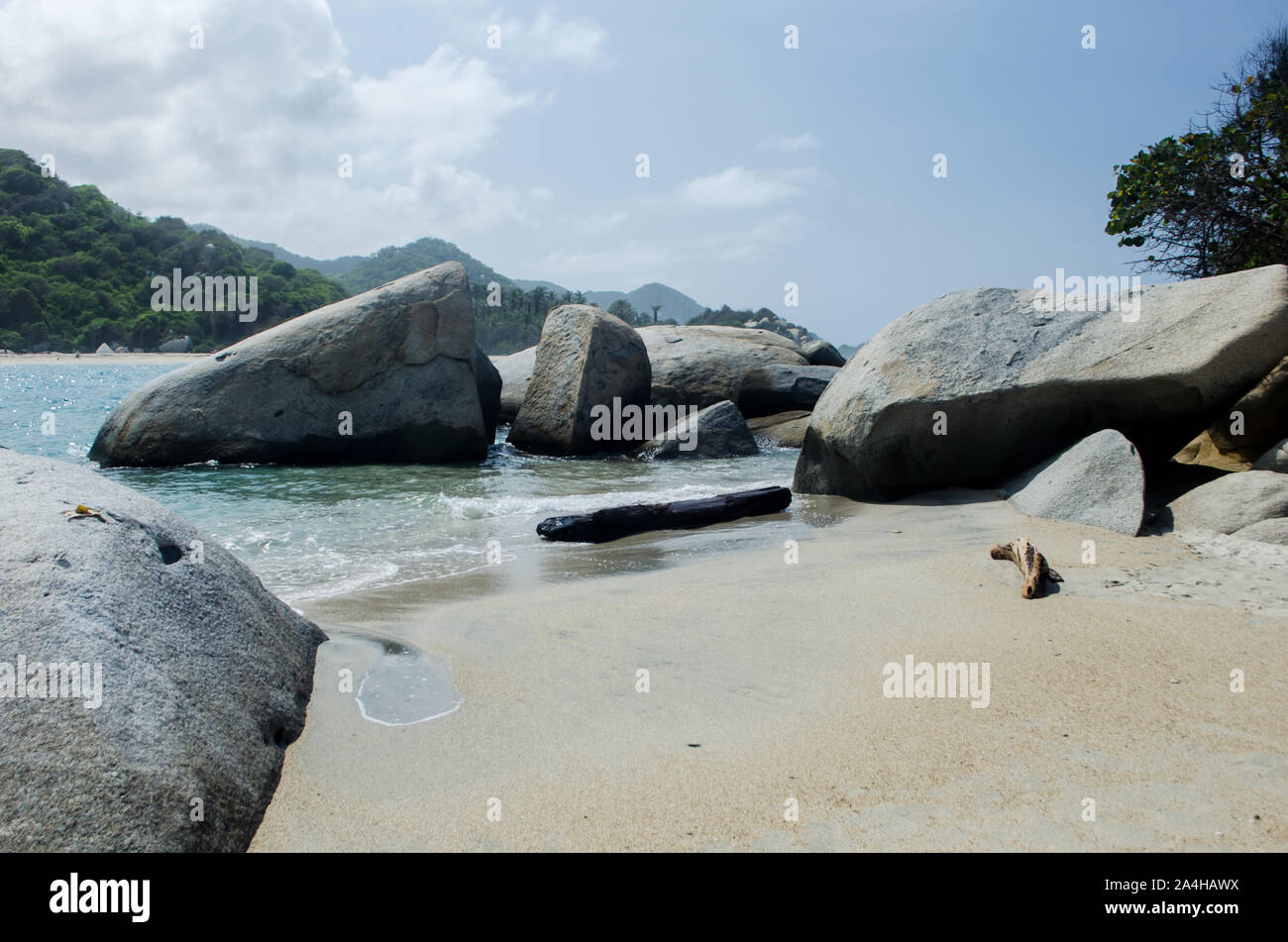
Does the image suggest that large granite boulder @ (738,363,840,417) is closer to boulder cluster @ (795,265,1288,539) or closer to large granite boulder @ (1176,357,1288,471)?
boulder cluster @ (795,265,1288,539)

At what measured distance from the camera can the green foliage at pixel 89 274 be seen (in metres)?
55.2

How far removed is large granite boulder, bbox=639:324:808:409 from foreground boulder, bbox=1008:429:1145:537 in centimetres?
1028

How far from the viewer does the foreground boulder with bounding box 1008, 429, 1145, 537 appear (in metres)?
5.34

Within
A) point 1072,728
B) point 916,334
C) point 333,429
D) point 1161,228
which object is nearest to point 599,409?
point 333,429

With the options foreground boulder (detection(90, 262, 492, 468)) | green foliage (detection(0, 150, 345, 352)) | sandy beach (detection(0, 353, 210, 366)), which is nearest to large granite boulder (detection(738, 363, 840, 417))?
foreground boulder (detection(90, 262, 492, 468))

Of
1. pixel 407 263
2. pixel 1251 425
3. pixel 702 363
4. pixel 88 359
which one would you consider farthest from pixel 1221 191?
pixel 407 263

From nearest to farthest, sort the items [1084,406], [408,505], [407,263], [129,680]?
[129,680] < [1084,406] < [408,505] < [407,263]

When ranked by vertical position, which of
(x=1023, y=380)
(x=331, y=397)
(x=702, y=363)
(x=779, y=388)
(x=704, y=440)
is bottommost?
(x=704, y=440)

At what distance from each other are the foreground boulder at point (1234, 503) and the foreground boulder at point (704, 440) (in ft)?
26.2

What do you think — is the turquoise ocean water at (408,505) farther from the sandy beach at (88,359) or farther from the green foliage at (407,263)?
the green foliage at (407,263)

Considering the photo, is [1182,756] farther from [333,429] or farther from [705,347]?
[705,347]

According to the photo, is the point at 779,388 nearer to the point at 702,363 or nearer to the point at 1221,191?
the point at 702,363

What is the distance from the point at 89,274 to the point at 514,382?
2200 inches

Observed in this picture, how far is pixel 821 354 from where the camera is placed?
21.4m
